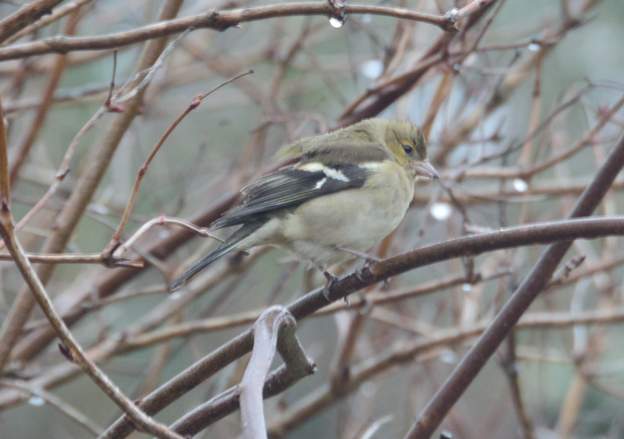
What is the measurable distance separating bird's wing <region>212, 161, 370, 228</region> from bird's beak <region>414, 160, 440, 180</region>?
0.28 m

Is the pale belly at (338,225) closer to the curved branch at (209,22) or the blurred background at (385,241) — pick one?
the blurred background at (385,241)

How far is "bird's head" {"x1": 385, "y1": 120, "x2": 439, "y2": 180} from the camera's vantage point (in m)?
3.94

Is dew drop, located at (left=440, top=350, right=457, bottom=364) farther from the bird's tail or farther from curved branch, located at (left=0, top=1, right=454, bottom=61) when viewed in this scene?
curved branch, located at (left=0, top=1, right=454, bottom=61)

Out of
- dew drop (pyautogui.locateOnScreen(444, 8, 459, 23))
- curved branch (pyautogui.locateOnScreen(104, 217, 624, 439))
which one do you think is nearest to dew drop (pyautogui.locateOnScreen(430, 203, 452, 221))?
dew drop (pyautogui.locateOnScreen(444, 8, 459, 23))

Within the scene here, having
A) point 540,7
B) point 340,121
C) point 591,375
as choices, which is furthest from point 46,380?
point 540,7

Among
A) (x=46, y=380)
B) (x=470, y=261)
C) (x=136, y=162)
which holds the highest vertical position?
(x=136, y=162)

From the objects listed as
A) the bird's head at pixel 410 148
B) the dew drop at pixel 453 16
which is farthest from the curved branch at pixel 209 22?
the bird's head at pixel 410 148

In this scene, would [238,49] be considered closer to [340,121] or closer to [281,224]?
[340,121]

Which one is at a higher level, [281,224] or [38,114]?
[38,114]

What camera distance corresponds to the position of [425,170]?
12.8 feet

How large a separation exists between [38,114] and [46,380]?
110cm

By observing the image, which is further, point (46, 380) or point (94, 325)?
point (94, 325)

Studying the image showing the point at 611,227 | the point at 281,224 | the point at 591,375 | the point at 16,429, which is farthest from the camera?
the point at 16,429

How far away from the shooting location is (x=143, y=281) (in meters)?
5.73
